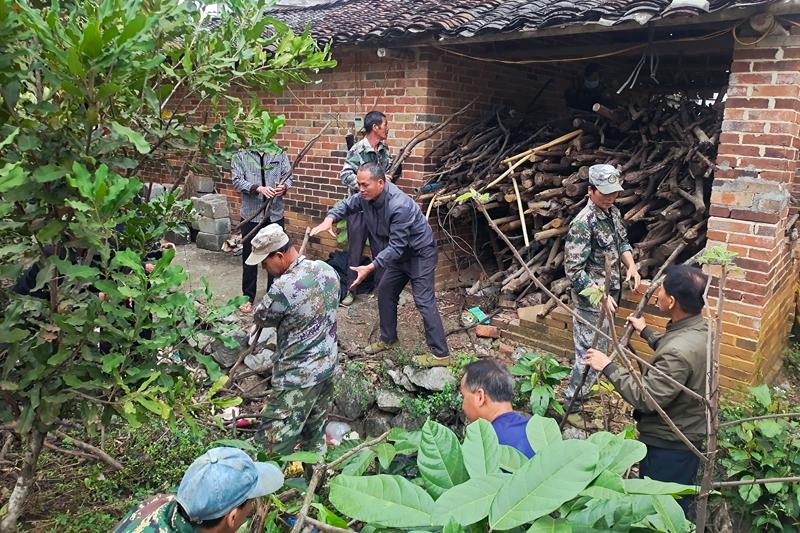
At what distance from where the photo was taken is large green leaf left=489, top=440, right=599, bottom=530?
1182 mm

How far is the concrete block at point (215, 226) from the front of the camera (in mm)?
8797

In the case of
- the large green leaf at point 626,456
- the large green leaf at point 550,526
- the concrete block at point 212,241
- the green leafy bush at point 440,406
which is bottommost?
the green leafy bush at point 440,406

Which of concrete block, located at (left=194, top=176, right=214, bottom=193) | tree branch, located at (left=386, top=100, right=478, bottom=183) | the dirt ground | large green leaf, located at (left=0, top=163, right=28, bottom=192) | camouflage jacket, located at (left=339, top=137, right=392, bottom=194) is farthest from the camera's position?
concrete block, located at (left=194, top=176, right=214, bottom=193)

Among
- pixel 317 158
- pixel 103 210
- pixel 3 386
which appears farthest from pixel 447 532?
pixel 317 158

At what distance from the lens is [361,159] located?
5.90 meters

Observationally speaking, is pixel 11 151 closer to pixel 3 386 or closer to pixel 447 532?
pixel 3 386

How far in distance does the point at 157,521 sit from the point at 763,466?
3419 millimetres

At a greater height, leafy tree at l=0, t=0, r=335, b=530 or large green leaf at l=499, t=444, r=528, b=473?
leafy tree at l=0, t=0, r=335, b=530

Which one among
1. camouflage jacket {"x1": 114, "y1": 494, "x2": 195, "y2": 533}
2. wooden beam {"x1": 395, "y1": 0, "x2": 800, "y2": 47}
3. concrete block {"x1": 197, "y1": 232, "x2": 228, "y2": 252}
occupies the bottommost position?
concrete block {"x1": 197, "y1": 232, "x2": 228, "y2": 252}

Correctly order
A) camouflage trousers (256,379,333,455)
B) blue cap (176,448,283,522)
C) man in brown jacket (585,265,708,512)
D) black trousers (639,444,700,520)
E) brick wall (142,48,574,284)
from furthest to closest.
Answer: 1. brick wall (142,48,574,284)
2. camouflage trousers (256,379,333,455)
3. black trousers (639,444,700,520)
4. man in brown jacket (585,265,708,512)
5. blue cap (176,448,283,522)

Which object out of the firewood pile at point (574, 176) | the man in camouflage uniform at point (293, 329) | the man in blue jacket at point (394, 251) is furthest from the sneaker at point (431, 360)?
the man in camouflage uniform at point (293, 329)

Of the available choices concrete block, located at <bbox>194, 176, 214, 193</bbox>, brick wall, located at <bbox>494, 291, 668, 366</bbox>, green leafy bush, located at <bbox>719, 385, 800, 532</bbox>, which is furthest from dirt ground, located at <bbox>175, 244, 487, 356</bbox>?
green leafy bush, located at <bbox>719, 385, 800, 532</bbox>

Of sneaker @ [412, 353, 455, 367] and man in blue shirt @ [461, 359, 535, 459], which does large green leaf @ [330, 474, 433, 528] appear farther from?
sneaker @ [412, 353, 455, 367]

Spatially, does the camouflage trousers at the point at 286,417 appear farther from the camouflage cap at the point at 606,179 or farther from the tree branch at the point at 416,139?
the tree branch at the point at 416,139
